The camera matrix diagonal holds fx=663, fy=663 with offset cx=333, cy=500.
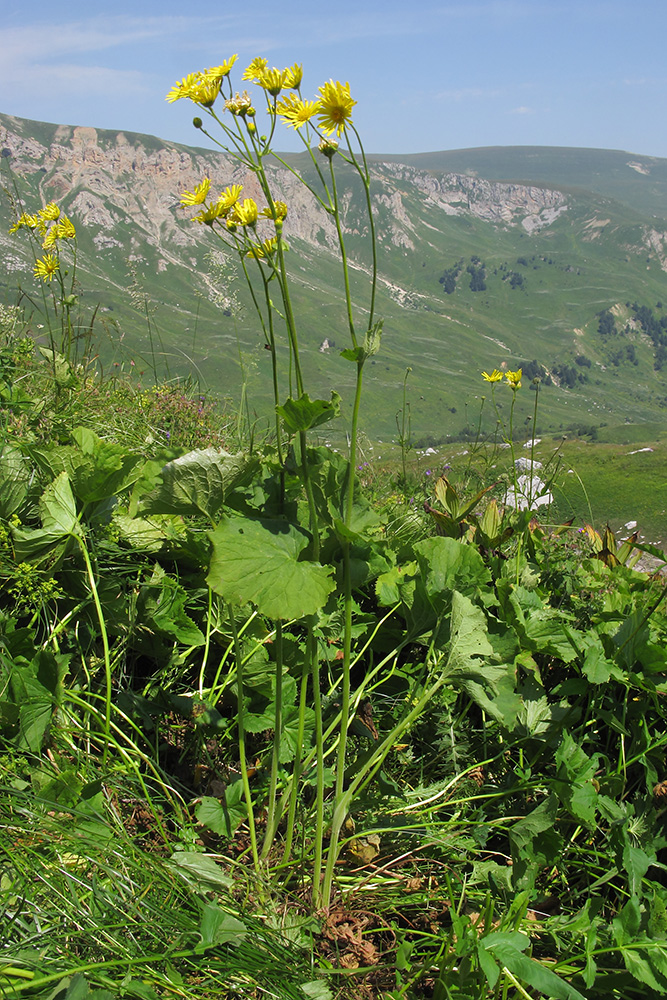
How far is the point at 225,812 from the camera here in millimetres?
2100

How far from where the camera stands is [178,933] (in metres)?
1.62

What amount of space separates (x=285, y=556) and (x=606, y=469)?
10699 centimetres

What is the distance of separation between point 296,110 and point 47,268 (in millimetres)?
3663

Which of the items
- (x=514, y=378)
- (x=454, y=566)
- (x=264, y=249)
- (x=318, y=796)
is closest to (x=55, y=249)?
(x=514, y=378)

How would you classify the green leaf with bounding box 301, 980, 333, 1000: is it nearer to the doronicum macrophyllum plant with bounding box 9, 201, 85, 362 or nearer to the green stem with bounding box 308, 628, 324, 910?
the green stem with bounding box 308, 628, 324, 910

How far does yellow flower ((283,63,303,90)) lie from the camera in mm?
1876

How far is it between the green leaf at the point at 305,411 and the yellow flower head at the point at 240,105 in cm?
85

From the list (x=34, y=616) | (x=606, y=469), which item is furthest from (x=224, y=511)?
(x=606, y=469)

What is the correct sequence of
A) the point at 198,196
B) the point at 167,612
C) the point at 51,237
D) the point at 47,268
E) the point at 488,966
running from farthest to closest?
the point at 47,268, the point at 51,237, the point at 167,612, the point at 198,196, the point at 488,966

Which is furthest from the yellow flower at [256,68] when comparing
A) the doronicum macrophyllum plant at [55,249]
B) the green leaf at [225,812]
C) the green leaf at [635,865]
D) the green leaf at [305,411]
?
the doronicum macrophyllum plant at [55,249]

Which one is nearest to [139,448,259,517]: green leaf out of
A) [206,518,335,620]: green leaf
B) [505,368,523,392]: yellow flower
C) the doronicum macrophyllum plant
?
[206,518,335,620]: green leaf

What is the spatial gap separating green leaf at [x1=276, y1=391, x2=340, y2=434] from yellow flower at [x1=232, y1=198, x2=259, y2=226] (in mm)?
605

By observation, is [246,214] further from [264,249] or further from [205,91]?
[205,91]

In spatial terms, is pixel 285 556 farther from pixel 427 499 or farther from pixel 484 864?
pixel 427 499
